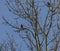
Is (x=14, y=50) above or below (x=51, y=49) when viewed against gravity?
below

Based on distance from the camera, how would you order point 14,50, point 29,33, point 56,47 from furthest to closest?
1. point 14,50
2. point 29,33
3. point 56,47

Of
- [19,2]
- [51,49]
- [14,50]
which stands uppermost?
[19,2]

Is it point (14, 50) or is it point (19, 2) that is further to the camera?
point (14, 50)

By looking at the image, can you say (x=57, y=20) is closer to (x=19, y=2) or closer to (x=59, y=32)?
(x=59, y=32)

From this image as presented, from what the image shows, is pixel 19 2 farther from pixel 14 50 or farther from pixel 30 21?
pixel 14 50

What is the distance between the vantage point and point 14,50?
1638cm

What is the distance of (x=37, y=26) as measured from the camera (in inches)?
390

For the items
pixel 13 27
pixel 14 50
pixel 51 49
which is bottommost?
pixel 14 50

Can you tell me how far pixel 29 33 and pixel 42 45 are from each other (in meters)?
0.65

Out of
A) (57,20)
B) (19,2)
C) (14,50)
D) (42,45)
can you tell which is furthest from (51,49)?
(14,50)

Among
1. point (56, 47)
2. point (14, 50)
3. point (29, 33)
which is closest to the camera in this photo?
point (56, 47)

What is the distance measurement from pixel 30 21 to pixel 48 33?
2.34ft

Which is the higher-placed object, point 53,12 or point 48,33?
point 53,12

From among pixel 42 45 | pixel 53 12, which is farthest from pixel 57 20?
pixel 42 45
